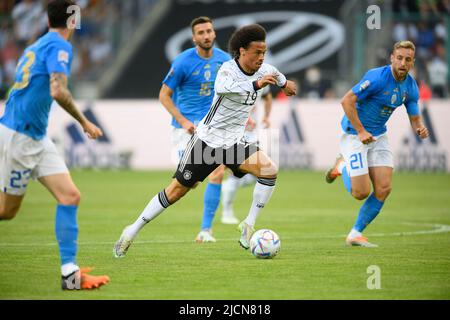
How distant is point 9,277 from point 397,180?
16.1 m

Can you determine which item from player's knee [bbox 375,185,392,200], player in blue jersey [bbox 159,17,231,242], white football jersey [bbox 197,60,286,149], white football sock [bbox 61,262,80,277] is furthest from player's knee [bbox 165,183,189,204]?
player's knee [bbox 375,185,392,200]

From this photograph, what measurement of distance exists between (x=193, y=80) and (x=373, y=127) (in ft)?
8.57

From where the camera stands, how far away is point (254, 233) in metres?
→ 10.3

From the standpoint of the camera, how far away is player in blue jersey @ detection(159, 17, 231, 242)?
11938 mm

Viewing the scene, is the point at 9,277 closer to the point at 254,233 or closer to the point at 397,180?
the point at 254,233

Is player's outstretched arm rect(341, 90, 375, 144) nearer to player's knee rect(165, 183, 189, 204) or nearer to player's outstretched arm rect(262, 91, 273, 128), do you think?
player's knee rect(165, 183, 189, 204)

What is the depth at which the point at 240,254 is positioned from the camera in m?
10.4

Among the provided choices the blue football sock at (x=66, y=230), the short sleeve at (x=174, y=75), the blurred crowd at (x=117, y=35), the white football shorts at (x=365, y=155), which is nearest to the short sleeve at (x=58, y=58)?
the blue football sock at (x=66, y=230)

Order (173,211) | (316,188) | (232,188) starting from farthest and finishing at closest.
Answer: (316,188) → (173,211) → (232,188)

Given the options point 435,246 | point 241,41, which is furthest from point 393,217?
point 241,41

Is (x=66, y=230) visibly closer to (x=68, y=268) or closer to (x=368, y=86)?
(x=68, y=268)

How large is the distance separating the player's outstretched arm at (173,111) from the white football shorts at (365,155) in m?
2.08

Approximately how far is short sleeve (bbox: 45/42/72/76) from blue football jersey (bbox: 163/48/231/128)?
434 cm

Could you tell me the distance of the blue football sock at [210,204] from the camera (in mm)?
11922
